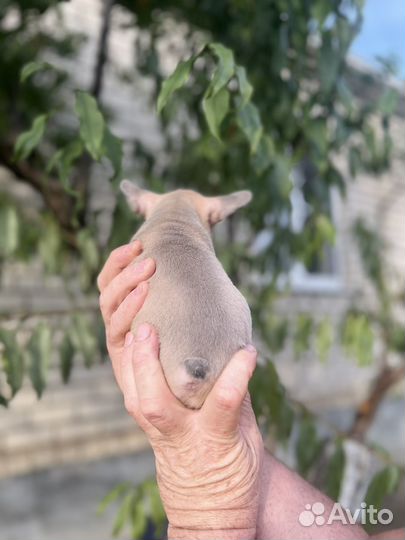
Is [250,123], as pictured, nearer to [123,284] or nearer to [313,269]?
[123,284]

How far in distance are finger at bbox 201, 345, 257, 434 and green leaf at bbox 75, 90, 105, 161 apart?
74 centimetres

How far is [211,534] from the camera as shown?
2.97ft

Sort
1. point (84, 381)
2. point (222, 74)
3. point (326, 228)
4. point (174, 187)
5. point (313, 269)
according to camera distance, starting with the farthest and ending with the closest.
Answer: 1. point (313, 269)
2. point (84, 381)
3. point (174, 187)
4. point (326, 228)
5. point (222, 74)

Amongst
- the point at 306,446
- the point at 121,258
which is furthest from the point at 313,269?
the point at 121,258

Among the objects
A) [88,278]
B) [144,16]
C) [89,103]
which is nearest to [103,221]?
[144,16]

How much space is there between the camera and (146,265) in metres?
1.03

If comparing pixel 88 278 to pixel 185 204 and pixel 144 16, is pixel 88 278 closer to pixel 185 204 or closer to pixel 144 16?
pixel 185 204

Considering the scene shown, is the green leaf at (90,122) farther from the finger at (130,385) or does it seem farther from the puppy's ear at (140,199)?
the finger at (130,385)

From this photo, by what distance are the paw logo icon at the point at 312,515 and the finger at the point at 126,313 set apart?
0.48m

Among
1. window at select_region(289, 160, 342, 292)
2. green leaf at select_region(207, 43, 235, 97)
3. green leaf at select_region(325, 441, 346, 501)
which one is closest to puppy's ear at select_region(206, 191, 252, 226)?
green leaf at select_region(207, 43, 235, 97)

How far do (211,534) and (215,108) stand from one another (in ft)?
2.87

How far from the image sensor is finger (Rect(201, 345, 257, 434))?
2.87ft

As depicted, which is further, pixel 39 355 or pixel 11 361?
pixel 39 355

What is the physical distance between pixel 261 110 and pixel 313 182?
0.39m
